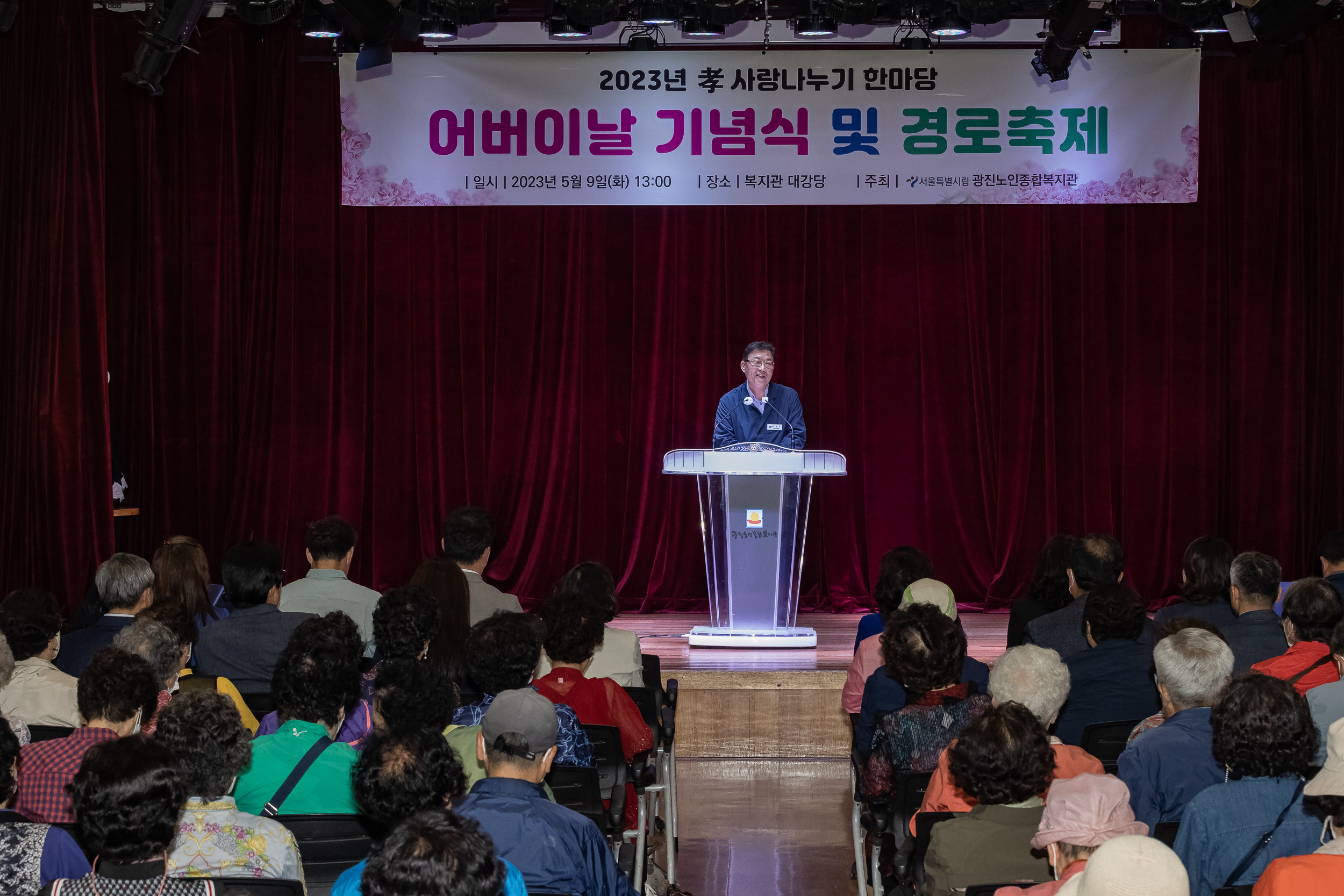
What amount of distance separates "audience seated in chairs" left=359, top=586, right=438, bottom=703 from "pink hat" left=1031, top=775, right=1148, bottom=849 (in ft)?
5.88

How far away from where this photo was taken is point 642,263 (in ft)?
26.1

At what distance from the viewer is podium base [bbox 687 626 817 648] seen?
5.96 m

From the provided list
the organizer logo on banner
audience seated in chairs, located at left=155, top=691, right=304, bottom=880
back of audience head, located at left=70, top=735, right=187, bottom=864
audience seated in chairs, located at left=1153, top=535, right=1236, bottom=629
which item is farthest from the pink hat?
the organizer logo on banner

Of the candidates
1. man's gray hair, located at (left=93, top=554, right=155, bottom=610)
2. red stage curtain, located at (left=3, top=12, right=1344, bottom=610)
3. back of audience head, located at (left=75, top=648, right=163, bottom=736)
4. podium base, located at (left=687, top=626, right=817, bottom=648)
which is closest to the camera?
back of audience head, located at (left=75, top=648, right=163, bottom=736)

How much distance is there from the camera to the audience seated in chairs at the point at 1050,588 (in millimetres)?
4340

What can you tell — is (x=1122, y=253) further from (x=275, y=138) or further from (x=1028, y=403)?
(x=275, y=138)

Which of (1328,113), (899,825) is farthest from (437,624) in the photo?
(1328,113)

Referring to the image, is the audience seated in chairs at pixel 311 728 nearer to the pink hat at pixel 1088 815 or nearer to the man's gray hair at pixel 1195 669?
the pink hat at pixel 1088 815

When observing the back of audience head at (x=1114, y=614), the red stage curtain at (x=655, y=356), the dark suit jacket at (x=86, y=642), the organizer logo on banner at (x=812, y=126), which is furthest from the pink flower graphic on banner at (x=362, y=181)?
the back of audience head at (x=1114, y=614)

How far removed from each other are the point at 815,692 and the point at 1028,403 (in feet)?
10.0

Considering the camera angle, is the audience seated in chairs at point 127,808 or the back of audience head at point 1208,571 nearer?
the audience seated in chairs at point 127,808

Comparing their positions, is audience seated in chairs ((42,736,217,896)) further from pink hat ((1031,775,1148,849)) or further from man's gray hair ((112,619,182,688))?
pink hat ((1031,775,1148,849))

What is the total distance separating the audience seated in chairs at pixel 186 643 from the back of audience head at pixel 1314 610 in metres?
2.84

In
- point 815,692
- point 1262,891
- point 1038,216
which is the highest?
point 1038,216
